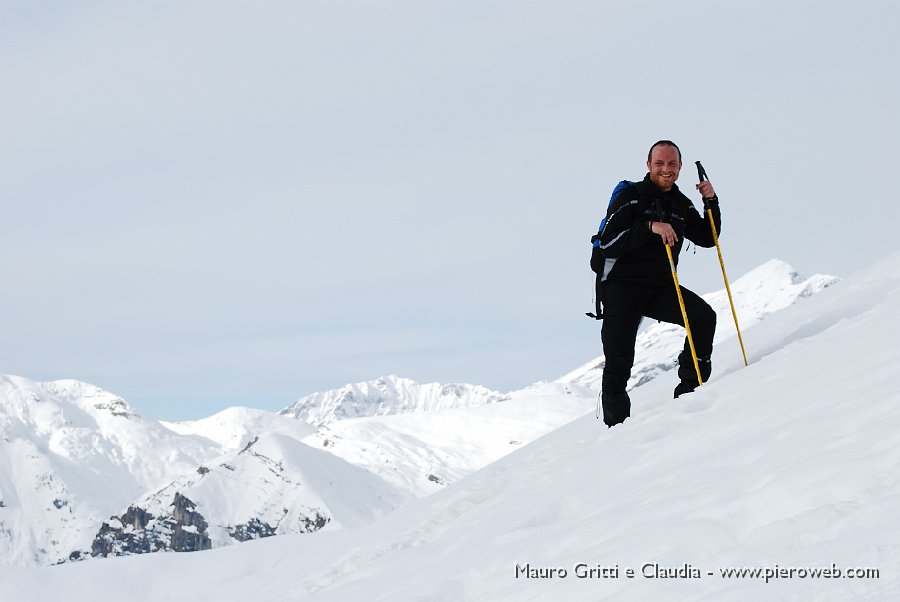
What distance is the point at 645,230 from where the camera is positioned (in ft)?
28.6

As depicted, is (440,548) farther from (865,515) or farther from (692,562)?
(865,515)

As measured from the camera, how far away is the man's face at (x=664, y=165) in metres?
8.86

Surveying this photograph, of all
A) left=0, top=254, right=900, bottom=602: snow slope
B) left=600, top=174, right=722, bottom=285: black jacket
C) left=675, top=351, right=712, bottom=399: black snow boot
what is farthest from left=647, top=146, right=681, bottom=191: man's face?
left=0, top=254, right=900, bottom=602: snow slope

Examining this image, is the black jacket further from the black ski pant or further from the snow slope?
the snow slope

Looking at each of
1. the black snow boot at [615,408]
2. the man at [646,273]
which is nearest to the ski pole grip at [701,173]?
the man at [646,273]

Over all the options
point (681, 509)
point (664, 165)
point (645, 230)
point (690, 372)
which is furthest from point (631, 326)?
point (681, 509)

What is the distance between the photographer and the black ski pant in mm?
9023

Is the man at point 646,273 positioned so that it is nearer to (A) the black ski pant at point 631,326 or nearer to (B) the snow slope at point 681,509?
(A) the black ski pant at point 631,326

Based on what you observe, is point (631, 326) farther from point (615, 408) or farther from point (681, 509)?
point (681, 509)

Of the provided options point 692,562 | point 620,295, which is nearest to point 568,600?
point 692,562

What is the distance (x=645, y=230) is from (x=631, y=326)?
96 centimetres

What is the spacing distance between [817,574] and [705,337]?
5.84 metres

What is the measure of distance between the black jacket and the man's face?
0.12 m

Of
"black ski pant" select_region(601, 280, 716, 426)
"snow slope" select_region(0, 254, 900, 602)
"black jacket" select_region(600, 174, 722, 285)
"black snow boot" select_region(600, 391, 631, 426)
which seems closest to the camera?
"snow slope" select_region(0, 254, 900, 602)
